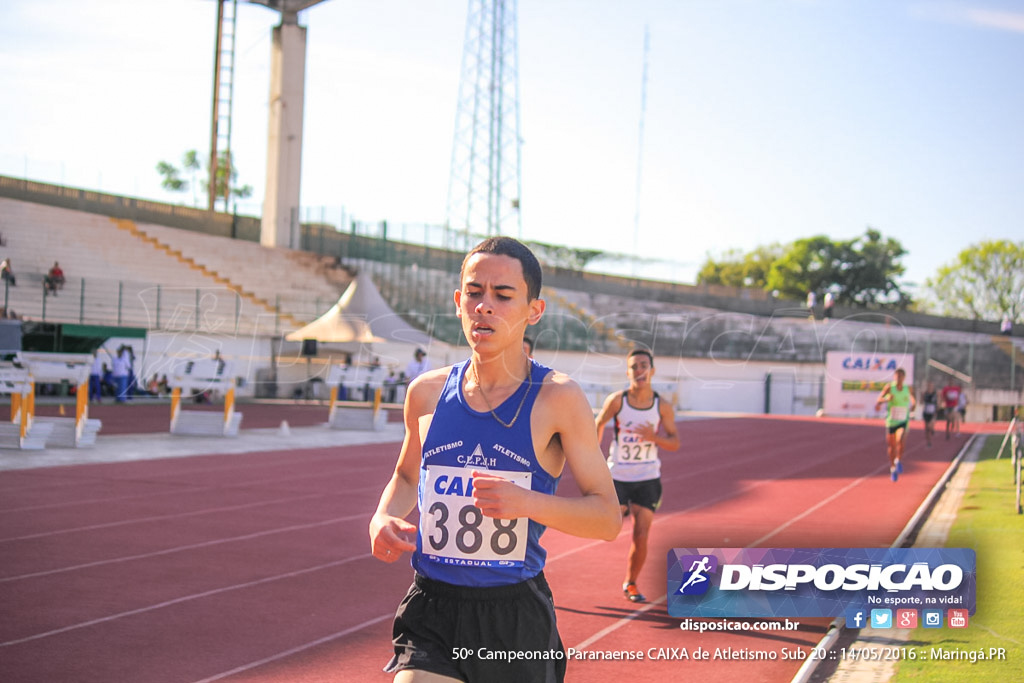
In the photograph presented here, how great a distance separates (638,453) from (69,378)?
11.6 meters

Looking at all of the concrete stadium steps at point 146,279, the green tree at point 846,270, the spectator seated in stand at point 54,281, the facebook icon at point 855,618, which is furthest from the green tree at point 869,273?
the facebook icon at point 855,618

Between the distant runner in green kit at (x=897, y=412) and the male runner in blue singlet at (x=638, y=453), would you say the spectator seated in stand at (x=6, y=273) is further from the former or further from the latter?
the male runner in blue singlet at (x=638, y=453)

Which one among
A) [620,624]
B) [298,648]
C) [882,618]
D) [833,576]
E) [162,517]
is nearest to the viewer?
[833,576]

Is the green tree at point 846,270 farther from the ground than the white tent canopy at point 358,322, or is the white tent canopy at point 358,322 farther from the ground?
the green tree at point 846,270

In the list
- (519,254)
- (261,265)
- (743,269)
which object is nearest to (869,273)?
(743,269)

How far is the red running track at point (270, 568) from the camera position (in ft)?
18.5

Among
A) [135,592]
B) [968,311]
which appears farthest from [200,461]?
[968,311]

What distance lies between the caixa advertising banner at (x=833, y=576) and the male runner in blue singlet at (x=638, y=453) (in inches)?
74.3

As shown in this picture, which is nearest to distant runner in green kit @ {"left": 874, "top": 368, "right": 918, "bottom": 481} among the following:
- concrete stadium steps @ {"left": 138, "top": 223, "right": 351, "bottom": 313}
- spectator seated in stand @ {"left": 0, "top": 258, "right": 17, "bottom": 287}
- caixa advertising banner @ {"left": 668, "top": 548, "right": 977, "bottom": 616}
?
caixa advertising banner @ {"left": 668, "top": 548, "right": 977, "bottom": 616}

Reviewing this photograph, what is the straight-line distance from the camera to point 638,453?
7.38m

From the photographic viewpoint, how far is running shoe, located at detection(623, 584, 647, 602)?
7199mm

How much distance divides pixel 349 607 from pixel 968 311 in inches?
2521

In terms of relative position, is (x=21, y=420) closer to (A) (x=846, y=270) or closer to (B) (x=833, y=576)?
(B) (x=833, y=576)

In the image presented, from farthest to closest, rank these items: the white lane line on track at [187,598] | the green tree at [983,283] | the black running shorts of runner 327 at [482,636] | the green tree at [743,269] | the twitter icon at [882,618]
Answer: the green tree at [743,269] → the green tree at [983,283] → the white lane line on track at [187,598] → the twitter icon at [882,618] → the black running shorts of runner 327 at [482,636]
